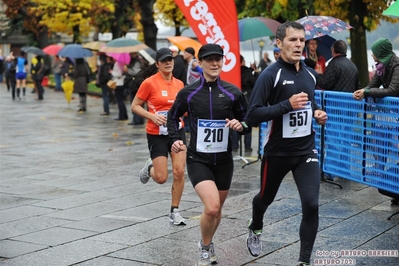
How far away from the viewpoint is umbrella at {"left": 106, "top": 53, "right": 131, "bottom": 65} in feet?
71.8

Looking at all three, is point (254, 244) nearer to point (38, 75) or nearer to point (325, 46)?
point (325, 46)

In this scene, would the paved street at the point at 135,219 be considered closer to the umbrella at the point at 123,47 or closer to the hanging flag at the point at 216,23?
the hanging flag at the point at 216,23

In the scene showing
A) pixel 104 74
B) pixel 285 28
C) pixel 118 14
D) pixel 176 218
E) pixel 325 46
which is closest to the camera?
pixel 285 28

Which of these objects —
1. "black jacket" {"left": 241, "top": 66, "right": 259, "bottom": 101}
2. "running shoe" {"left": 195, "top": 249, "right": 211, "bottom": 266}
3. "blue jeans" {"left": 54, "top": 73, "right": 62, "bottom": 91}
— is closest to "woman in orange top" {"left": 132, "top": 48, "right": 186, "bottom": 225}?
"running shoe" {"left": 195, "top": 249, "right": 211, "bottom": 266}

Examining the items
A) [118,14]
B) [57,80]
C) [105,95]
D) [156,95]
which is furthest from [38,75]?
[156,95]

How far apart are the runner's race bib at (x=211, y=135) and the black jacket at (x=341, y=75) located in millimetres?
5215

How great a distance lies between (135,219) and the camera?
852 cm

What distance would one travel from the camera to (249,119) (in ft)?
20.6

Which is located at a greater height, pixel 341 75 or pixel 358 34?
pixel 358 34

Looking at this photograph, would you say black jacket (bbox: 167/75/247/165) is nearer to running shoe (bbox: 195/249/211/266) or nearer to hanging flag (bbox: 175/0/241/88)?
running shoe (bbox: 195/249/211/266)

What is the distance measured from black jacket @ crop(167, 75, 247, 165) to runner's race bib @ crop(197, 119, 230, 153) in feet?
0.11

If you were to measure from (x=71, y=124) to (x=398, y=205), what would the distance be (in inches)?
523

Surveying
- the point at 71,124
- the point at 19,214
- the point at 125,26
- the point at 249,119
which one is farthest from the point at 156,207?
the point at 125,26

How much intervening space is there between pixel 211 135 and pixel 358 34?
14.2m
